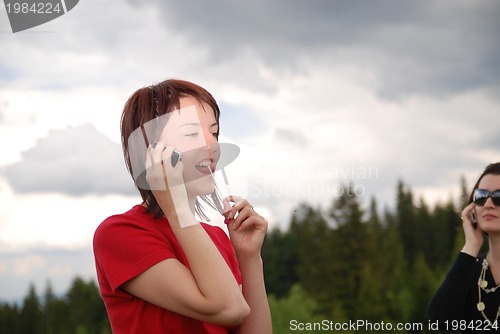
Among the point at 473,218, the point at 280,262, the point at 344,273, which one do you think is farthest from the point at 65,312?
the point at 473,218

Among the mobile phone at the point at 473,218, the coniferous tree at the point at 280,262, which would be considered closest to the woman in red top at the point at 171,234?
the mobile phone at the point at 473,218

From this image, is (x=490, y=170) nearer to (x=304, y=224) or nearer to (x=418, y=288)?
(x=418, y=288)

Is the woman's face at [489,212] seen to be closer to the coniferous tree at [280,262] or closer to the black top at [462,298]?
the black top at [462,298]

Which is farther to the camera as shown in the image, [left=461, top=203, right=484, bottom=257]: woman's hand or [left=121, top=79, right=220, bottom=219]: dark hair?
[left=461, top=203, right=484, bottom=257]: woman's hand

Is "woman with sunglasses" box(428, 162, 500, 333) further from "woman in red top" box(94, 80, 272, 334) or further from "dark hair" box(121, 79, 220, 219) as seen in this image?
"dark hair" box(121, 79, 220, 219)

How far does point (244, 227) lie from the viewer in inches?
110

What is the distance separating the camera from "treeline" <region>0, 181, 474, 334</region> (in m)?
57.5

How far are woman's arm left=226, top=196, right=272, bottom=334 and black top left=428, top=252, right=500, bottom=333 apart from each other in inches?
91.6

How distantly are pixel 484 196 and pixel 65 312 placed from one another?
85.7 meters

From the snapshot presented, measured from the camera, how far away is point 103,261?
2.48 metres

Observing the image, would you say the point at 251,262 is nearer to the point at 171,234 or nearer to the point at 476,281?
the point at 171,234

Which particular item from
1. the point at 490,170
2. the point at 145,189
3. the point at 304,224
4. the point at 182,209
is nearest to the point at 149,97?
the point at 145,189

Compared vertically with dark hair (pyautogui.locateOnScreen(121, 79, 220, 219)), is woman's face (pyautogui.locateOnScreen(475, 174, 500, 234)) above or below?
below

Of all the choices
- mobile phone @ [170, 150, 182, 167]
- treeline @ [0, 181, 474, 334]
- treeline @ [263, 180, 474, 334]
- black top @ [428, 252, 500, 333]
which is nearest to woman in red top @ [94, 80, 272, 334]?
mobile phone @ [170, 150, 182, 167]
